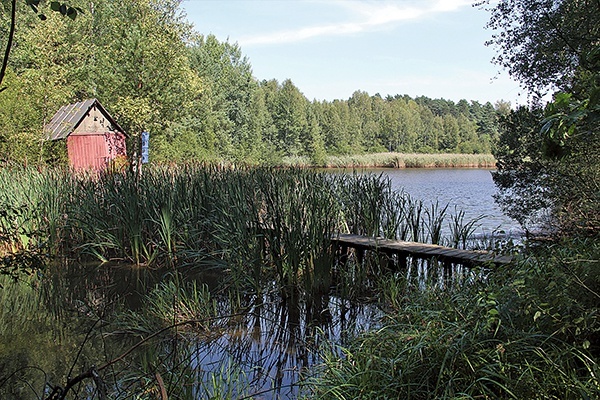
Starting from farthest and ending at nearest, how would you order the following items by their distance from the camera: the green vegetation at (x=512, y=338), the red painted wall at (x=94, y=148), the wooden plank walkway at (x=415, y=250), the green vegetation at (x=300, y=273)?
the red painted wall at (x=94, y=148) < the wooden plank walkway at (x=415, y=250) < the green vegetation at (x=300, y=273) < the green vegetation at (x=512, y=338)

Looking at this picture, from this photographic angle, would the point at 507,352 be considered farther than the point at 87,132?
No

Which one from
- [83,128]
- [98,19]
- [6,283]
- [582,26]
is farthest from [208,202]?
[98,19]

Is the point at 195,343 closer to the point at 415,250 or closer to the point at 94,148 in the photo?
the point at 415,250

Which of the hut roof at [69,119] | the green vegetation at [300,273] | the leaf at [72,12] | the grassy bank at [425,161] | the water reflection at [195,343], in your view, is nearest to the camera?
the leaf at [72,12]

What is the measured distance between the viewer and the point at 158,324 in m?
4.64

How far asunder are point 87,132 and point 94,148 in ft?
2.84

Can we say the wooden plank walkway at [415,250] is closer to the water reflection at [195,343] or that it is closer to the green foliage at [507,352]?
the water reflection at [195,343]

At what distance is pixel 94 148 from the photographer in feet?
65.6

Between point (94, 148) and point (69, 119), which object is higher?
point (69, 119)

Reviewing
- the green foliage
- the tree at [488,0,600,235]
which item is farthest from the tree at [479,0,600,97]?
the green foliage

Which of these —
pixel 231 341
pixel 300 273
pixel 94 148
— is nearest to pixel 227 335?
pixel 231 341

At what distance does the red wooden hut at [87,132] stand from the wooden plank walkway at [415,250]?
45.6ft

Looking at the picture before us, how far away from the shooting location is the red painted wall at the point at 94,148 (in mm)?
18906

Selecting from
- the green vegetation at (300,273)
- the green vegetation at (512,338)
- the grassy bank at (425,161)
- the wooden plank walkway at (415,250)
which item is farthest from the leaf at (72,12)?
the grassy bank at (425,161)
